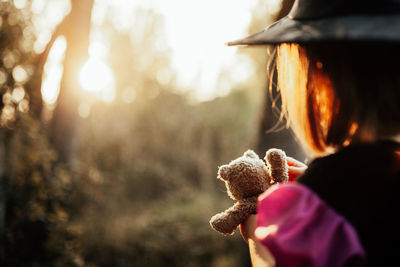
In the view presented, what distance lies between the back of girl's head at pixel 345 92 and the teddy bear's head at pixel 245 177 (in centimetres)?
25

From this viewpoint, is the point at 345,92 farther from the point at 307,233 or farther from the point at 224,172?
the point at 224,172

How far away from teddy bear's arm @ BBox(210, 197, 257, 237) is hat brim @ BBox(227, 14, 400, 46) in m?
0.62

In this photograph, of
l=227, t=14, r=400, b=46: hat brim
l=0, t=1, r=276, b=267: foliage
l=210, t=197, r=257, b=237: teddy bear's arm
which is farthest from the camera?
l=0, t=1, r=276, b=267: foliage

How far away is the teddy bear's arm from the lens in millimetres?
1473

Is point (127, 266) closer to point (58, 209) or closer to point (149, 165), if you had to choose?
point (58, 209)

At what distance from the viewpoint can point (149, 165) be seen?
43.5 feet

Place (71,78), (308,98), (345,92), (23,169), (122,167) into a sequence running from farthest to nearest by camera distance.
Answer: (122,167), (71,78), (23,169), (308,98), (345,92)

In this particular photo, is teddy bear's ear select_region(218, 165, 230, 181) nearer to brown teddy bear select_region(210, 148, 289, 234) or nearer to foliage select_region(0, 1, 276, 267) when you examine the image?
brown teddy bear select_region(210, 148, 289, 234)

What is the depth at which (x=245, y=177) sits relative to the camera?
4.91 ft

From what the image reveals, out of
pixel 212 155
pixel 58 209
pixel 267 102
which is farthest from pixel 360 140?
pixel 212 155

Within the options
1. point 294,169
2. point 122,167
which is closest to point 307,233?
point 294,169

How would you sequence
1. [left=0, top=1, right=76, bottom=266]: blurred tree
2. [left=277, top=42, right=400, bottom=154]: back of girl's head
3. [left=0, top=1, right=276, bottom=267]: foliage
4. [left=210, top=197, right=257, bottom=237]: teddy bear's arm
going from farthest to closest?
[left=0, top=1, right=276, bottom=267]: foliage, [left=0, top=1, right=76, bottom=266]: blurred tree, [left=210, top=197, right=257, bottom=237]: teddy bear's arm, [left=277, top=42, right=400, bottom=154]: back of girl's head

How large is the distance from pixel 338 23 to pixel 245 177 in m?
0.67

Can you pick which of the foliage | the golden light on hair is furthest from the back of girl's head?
the foliage
